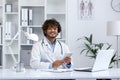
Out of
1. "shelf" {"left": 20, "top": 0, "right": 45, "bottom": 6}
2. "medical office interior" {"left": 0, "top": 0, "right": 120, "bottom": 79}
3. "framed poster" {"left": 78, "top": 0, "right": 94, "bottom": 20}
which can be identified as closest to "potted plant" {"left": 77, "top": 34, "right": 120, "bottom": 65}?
"medical office interior" {"left": 0, "top": 0, "right": 120, "bottom": 79}

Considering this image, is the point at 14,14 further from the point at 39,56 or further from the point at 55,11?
the point at 39,56

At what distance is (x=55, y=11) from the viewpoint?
5.23 meters

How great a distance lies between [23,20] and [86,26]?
1178 mm

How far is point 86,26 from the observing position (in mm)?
5180

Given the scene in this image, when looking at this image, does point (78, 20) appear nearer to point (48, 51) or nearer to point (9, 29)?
point (9, 29)

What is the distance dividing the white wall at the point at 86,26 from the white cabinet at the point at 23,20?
150mm

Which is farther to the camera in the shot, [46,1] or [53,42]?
[46,1]

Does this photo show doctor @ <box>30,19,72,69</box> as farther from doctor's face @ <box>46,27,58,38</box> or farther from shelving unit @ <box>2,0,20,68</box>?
shelving unit @ <box>2,0,20,68</box>

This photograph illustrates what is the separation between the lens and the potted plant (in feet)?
16.2

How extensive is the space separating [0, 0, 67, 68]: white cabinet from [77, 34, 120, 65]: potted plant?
0.41 metres

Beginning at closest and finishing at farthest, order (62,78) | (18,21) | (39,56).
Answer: (62,78), (39,56), (18,21)

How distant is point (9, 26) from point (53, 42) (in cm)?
188

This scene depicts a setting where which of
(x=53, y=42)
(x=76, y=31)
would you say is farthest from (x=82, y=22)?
(x=53, y=42)

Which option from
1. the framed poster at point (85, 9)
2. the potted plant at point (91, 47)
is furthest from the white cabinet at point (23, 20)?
the potted plant at point (91, 47)
